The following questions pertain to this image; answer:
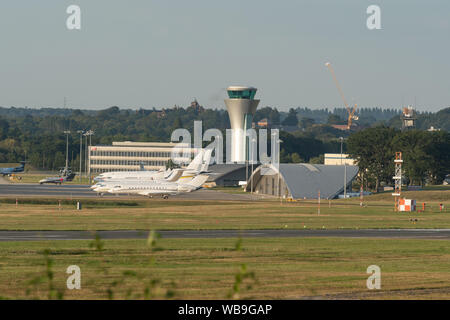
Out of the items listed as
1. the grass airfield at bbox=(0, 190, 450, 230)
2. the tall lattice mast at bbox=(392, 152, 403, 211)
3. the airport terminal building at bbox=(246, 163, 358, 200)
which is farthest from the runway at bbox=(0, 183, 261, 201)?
the tall lattice mast at bbox=(392, 152, 403, 211)

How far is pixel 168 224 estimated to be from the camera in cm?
6881

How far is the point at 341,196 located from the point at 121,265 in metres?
115

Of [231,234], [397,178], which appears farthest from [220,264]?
[397,178]

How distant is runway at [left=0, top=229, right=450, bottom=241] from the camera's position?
54.0 m

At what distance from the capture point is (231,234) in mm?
58375

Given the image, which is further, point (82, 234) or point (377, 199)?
point (377, 199)

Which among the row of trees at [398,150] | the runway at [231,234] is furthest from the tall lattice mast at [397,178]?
the row of trees at [398,150]

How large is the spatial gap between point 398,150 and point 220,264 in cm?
15409

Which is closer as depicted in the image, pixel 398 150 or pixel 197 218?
pixel 197 218

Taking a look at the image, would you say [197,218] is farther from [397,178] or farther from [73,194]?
[73,194]

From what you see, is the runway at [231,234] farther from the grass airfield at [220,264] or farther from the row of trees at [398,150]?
the row of trees at [398,150]
